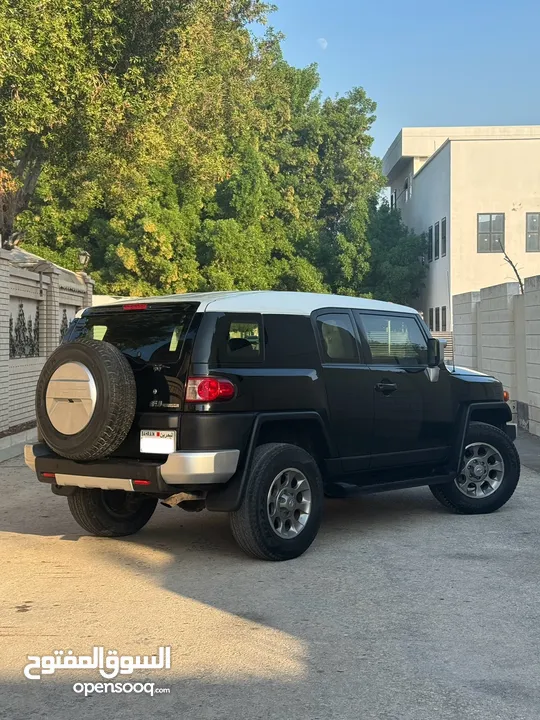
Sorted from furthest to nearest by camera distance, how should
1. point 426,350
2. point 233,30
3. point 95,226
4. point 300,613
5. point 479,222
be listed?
point 95,226, point 479,222, point 233,30, point 426,350, point 300,613

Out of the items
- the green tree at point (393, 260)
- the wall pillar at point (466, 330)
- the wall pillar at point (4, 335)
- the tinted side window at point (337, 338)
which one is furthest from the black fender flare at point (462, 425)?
the green tree at point (393, 260)

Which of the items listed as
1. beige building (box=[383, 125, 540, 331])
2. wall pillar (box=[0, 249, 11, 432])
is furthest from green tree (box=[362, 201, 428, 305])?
wall pillar (box=[0, 249, 11, 432])

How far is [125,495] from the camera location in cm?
761

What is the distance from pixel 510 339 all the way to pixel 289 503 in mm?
10795

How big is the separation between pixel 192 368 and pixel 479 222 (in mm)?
33281

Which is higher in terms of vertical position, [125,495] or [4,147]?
[4,147]

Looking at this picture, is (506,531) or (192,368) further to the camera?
(506,531)

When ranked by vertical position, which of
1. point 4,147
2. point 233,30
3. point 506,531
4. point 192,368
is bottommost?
point 506,531

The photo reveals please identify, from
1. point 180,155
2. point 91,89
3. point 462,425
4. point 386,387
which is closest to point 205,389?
point 386,387

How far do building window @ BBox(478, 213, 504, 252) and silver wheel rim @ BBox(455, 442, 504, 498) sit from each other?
101 feet

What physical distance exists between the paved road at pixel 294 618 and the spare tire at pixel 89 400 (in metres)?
0.88

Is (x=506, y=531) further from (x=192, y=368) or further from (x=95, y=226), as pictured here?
(x=95, y=226)

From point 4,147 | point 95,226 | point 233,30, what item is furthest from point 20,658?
point 95,226

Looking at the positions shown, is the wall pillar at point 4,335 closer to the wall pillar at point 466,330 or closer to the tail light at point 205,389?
the tail light at point 205,389
